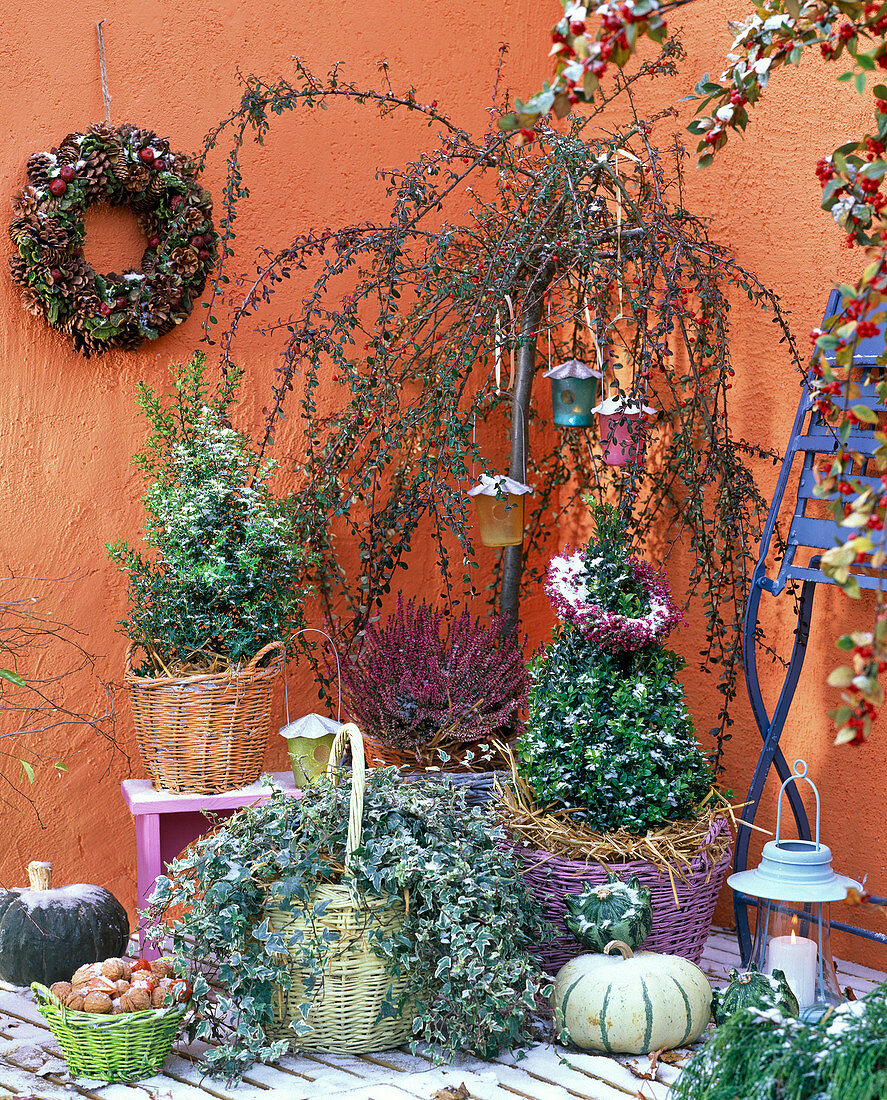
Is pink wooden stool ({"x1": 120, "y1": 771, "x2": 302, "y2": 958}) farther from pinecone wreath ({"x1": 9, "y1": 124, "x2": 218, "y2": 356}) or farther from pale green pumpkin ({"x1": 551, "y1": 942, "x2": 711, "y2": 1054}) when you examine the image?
pinecone wreath ({"x1": 9, "y1": 124, "x2": 218, "y2": 356})

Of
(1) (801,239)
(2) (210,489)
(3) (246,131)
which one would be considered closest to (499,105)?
(3) (246,131)

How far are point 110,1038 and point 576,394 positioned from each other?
1992 millimetres

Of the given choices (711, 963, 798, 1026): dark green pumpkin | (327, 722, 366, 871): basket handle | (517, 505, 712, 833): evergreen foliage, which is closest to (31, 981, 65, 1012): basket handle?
(327, 722, 366, 871): basket handle

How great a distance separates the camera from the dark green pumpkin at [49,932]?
2553 millimetres

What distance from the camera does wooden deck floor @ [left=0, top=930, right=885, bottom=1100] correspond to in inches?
86.5

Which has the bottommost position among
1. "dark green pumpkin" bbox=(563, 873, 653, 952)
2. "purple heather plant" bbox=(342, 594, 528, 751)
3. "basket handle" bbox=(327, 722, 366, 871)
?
"dark green pumpkin" bbox=(563, 873, 653, 952)

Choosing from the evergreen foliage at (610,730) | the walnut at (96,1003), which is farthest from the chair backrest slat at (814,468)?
the walnut at (96,1003)

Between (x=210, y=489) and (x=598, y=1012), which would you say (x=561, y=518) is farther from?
(x=598, y=1012)

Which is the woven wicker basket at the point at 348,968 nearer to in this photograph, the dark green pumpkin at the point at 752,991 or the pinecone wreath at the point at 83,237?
the dark green pumpkin at the point at 752,991

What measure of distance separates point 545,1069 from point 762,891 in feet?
1.88

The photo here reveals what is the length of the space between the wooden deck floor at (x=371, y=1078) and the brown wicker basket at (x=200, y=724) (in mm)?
630

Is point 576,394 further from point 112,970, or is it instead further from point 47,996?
point 47,996

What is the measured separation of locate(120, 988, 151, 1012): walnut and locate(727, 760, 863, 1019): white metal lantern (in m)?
1.22

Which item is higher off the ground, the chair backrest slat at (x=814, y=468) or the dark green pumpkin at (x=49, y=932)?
the chair backrest slat at (x=814, y=468)
